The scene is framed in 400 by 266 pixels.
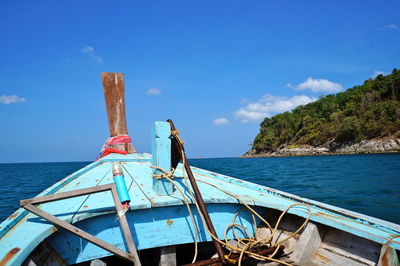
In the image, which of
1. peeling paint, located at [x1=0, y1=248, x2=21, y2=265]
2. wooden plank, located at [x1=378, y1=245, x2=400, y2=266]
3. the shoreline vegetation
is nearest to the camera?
peeling paint, located at [x1=0, y1=248, x2=21, y2=265]

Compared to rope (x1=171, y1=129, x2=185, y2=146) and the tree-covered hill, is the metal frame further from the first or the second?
the tree-covered hill

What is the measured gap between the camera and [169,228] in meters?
2.17

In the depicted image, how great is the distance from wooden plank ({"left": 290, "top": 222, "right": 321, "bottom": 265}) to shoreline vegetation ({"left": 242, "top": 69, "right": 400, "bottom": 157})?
48.9 metres

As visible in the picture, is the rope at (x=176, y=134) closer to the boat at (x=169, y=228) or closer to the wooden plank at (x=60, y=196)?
the boat at (x=169, y=228)

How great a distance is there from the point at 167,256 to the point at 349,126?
177 feet

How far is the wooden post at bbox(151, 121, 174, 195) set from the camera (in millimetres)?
2395

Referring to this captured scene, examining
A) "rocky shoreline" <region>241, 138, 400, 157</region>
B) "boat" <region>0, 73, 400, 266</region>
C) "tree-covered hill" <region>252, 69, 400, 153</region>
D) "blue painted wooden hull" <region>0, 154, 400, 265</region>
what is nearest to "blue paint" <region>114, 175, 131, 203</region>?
"boat" <region>0, 73, 400, 266</region>

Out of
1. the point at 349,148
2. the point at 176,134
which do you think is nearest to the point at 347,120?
the point at 349,148

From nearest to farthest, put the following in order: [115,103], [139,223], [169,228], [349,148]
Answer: [139,223], [169,228], [115,103], [349,148]

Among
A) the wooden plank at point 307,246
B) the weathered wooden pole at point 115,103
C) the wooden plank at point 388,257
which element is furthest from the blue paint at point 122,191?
the weathered wooden pole at point 115,103

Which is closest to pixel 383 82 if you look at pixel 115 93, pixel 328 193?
pixel 328 193

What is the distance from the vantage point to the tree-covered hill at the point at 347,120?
45653 millimetres

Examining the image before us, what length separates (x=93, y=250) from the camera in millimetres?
1902

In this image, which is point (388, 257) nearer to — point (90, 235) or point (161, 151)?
point (161, 151)
